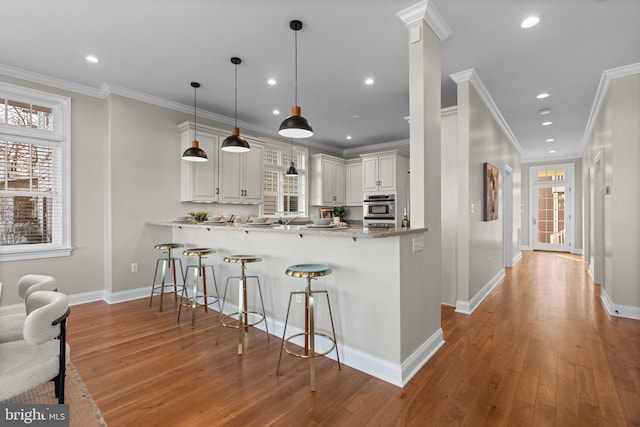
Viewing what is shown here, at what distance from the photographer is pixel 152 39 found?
3.01 meters

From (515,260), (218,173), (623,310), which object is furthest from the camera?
(515,260)

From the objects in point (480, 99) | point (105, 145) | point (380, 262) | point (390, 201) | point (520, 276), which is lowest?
point (520, 276)

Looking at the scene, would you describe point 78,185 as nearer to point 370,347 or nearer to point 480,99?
point 370,347

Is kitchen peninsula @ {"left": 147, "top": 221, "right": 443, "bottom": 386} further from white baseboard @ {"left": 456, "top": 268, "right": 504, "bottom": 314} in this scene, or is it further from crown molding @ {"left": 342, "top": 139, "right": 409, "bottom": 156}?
crown molding @ {"left": 342, "top": 139, "right": 409, "bottom": 156}

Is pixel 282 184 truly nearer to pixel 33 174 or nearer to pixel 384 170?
pixel 384 170

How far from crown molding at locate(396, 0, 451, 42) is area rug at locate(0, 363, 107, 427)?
11.8ft

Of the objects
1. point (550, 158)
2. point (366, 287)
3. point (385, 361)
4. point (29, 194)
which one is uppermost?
point (550, 158)

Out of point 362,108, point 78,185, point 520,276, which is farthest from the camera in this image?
point 520,276

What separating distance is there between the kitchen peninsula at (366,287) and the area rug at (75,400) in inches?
45.3

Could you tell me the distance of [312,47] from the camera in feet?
10.1

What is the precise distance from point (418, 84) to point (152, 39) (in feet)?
8.58

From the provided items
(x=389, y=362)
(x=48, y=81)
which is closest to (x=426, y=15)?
(x=389, y=362)

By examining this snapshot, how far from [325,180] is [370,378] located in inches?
209

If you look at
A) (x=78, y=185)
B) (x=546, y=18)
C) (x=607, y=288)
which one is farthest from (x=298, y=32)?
(x=607, y=288)
